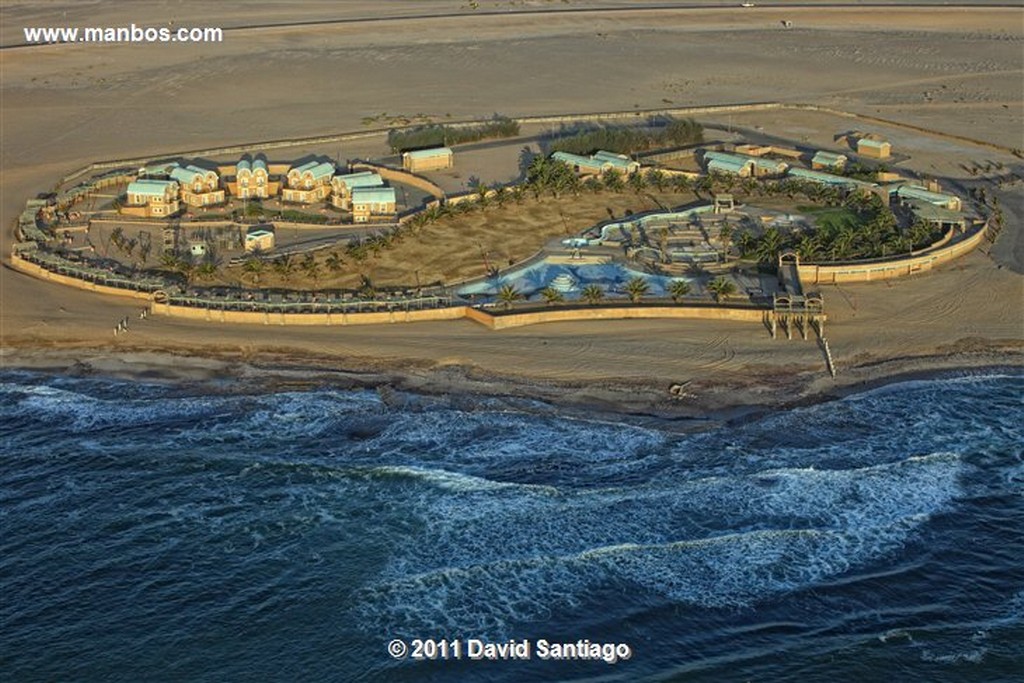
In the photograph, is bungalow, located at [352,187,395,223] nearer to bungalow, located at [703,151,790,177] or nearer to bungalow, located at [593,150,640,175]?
bungalow, located at [593,150,640,175]

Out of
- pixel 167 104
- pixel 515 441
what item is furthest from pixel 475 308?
pixel 167 104

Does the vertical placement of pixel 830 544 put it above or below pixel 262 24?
below

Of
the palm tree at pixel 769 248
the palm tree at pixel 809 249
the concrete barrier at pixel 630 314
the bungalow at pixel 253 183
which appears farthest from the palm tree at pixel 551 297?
the bungalow at pixel 253 183

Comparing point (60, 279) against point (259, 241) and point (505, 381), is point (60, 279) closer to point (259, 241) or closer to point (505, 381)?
point (259, 241)

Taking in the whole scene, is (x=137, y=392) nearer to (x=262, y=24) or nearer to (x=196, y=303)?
(x=196, y=303)

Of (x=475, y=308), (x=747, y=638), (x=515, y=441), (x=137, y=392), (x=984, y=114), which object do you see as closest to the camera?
(x=747, y=638)

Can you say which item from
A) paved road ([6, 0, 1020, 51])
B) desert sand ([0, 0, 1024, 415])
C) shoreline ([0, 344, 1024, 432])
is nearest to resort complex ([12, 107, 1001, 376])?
desert sand ([0, 0, 1024, 415])

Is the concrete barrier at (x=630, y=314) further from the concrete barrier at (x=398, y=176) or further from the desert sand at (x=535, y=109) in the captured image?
the concrete barrier at (x=398, y=176)
